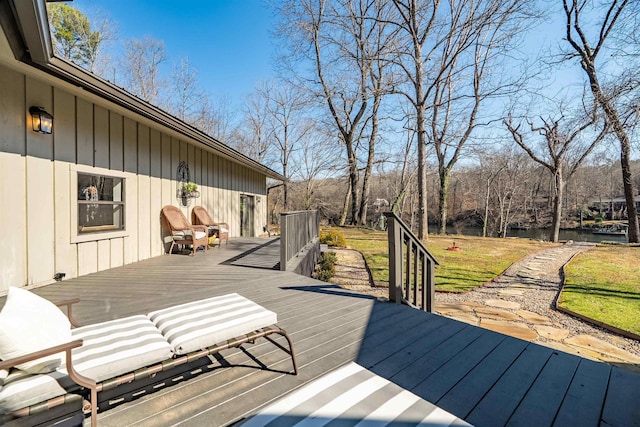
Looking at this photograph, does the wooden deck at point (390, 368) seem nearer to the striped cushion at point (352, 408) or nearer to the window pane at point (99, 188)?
the striped cushion at point (352, 408)

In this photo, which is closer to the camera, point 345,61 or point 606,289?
point 606,289

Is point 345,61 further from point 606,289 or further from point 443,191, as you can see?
point 606,289

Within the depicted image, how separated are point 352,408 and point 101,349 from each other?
1399 mm

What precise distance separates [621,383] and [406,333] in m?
1.39

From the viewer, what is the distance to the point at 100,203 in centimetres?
486

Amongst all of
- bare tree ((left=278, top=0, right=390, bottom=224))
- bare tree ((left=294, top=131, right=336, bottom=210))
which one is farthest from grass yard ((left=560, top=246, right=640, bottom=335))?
bare tree ((left=294, top=131, right=336, bottom=210))

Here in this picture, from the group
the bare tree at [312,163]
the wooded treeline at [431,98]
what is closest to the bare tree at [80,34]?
the wooded treeline at [431,98]

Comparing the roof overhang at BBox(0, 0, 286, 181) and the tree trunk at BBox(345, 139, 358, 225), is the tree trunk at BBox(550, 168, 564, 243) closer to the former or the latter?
the tree trunk at BBox(345, 139, 358, 225)

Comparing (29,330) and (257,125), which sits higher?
(257,125)

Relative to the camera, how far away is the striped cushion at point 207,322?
178 cm

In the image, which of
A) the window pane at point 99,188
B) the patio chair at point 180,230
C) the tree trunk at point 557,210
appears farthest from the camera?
the tree trunk at point 557,210

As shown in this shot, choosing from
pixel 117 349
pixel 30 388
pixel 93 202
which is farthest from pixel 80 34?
pixel 30 388

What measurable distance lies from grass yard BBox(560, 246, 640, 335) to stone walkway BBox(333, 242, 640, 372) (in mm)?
290

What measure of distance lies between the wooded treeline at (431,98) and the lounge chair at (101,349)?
772cm
